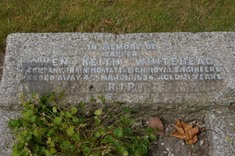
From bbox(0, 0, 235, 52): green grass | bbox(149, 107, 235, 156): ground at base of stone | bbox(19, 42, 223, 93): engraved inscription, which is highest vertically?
bbox(0, 0, 235, 52): green grass

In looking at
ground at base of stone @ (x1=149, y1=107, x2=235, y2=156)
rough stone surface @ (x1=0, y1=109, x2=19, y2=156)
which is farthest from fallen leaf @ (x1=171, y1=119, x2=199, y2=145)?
rough stone surface @ (x1=0, y1=109, x2=19, y2=156)

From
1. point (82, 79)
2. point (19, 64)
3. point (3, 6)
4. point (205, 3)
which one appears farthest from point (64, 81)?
point (205, 3)

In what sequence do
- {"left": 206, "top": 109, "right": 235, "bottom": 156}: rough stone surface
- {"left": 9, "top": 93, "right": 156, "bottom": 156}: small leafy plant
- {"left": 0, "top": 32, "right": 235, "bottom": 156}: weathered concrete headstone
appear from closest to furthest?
{"left": 9, "top": 93, "right": 156, "bottom": 156}: small leafy plant < {"left": 206, "top": 109, "right": 235, "bottom": 156}: rough stone surface < {"left": 0, "top": 32, "right": 235, "bottom": 156}: weathered concrete headstone

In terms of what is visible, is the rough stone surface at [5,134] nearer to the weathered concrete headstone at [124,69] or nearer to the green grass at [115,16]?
the weathered concrete headstone at [124,69]

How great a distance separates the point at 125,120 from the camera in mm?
2578

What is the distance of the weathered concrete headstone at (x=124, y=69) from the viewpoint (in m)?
2.75

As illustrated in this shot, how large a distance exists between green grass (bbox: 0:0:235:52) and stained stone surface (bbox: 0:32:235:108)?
56 cm

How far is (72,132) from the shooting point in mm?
2484

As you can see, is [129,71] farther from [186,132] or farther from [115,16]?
[115,16]

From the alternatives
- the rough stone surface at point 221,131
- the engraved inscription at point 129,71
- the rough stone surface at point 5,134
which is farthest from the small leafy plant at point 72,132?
the rough stone surface at point 221,131

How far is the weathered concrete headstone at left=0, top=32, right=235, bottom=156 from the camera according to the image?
2746 mm

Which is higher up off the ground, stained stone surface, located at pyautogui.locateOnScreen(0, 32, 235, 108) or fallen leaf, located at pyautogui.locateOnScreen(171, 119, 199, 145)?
stained stone surface, located at pyautogui.locateOnScreen(0, 32, 235, 108)

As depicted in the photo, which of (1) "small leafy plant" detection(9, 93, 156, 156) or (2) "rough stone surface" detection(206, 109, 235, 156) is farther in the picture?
(2) "rough stone surface" detection(206, 109, 235, 156)

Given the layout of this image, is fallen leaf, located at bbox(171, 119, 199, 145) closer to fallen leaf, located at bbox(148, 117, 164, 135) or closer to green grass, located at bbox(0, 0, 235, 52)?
fallen leaf, located at bbox(148, 117, 164, 135)
